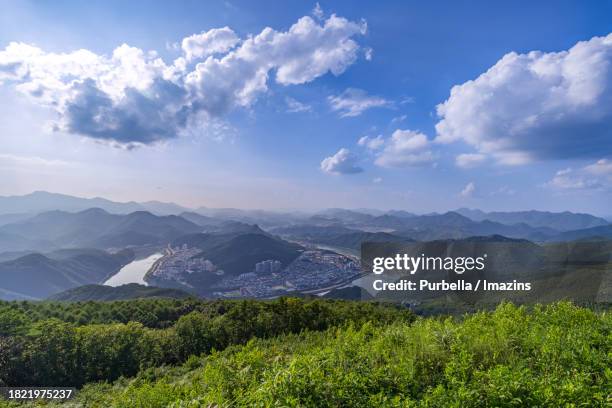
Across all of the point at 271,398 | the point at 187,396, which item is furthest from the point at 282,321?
the point at 271,398

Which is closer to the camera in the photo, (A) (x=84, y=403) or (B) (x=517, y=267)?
(A) (x=84, y=403)

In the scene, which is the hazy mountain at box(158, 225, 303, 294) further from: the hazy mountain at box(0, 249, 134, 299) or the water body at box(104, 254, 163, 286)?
the hazy mountain at box(0, 249, 134, 299)

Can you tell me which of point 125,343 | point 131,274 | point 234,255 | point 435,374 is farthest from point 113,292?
point 435,374

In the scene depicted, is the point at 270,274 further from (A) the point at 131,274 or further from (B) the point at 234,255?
(A) the point at 131,274

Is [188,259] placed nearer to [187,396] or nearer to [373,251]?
[373,251]

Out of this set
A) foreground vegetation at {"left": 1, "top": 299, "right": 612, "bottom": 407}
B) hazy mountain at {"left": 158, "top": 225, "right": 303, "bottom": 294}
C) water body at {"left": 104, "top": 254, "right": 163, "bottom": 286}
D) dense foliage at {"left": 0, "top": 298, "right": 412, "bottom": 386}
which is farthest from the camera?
water body at {"left": 104, "top": 254, "right": 163, "bottom": 286}

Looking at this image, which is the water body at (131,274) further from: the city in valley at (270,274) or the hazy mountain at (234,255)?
the hazy mountain at (234,255)

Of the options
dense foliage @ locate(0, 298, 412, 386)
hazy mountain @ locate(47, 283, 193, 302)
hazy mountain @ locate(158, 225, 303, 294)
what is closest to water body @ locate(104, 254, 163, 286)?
hazy mountain @ locate(158, 225, 303, 294)
